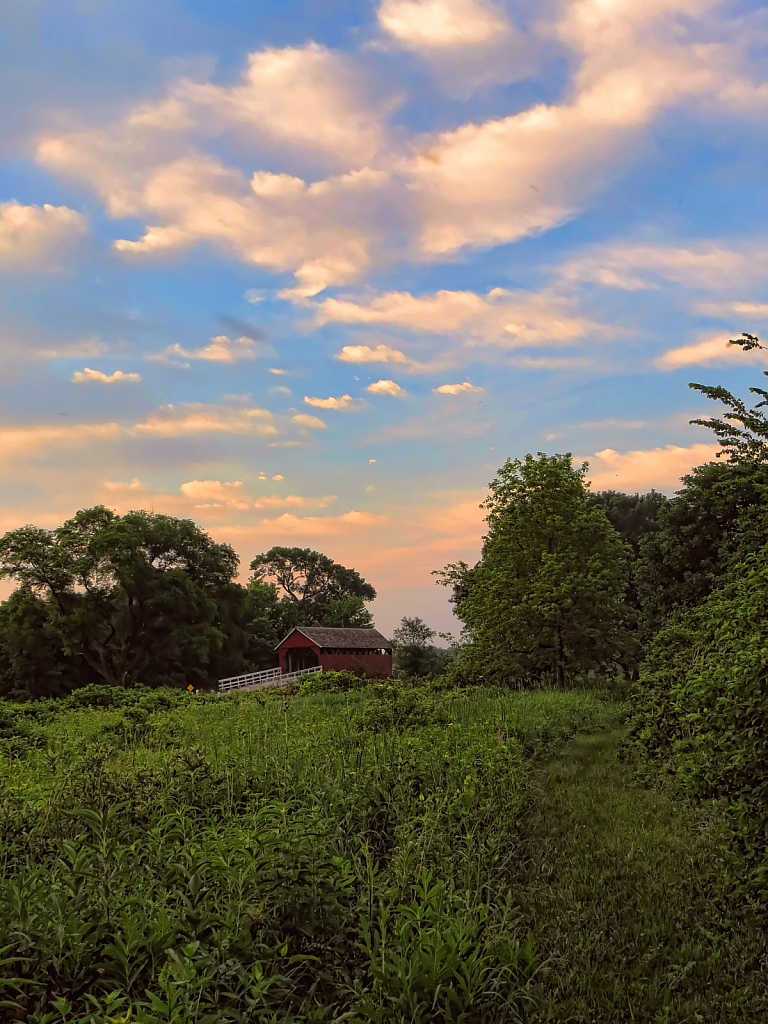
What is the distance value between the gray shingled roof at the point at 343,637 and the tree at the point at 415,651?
1.39 meters

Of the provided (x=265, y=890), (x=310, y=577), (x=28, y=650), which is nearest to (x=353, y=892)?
(x=265, y=890)

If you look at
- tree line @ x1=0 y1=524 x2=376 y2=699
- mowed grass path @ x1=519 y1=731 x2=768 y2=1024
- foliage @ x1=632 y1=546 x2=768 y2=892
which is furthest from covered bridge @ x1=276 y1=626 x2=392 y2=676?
foliage @ x1=632 y1=546 x2=768 y2=892

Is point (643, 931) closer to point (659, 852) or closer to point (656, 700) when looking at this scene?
point (659, 852)

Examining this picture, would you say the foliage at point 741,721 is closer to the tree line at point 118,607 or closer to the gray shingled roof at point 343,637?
the tree line at point 118,607

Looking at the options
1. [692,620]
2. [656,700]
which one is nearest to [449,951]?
[656,700]

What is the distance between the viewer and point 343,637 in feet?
181

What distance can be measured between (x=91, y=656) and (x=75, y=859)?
1823 inches

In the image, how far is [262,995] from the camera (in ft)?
11.2

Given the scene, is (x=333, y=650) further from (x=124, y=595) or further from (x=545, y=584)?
(x=545, y=584)

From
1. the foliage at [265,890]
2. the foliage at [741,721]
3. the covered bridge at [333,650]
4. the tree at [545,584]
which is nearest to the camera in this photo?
the foliage at [265,890]

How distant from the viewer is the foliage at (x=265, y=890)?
343 centimetres

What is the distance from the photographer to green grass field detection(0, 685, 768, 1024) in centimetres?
351

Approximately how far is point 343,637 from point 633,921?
49.7 m

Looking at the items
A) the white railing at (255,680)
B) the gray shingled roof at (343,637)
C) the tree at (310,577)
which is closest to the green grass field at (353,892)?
the white railing at (255,680)
